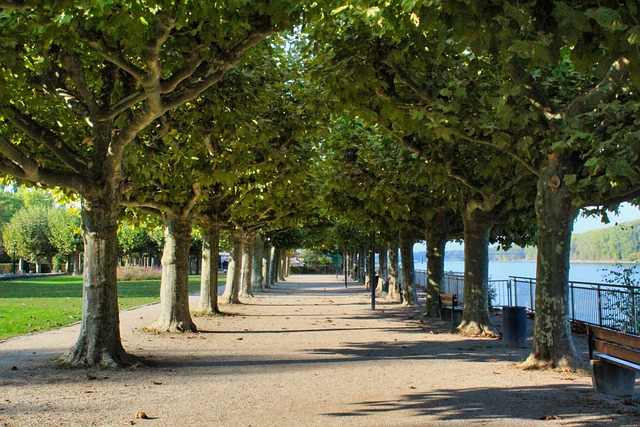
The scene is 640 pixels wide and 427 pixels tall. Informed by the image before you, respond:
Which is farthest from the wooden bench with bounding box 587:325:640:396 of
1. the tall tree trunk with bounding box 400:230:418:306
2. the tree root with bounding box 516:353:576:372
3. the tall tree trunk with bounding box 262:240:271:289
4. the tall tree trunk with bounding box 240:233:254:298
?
the tall tree trunk with bounding box 262:240:271:289

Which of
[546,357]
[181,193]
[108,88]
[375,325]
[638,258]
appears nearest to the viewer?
[546,357]

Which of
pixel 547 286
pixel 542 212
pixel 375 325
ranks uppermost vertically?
pixel 542 212

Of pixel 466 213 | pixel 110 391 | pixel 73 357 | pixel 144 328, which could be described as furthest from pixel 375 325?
pixel 110 391

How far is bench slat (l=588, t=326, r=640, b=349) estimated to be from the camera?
7.45 metres

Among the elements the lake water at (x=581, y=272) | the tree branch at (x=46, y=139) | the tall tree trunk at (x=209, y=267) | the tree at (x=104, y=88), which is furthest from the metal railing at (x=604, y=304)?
the tree branch at (x=46, y=139)

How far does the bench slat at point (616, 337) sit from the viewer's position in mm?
7453

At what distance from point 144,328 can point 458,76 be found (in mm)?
10002

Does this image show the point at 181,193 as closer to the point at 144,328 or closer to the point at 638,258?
the point at 144,328

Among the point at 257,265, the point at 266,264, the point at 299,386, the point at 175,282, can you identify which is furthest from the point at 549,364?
the point at 266,264

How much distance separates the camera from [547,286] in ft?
34.7

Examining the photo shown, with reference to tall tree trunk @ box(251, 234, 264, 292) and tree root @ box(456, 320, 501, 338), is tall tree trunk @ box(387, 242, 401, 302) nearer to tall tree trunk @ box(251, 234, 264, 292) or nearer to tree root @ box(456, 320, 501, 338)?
tall tree trunk @ box(251, 234, 264, 292)

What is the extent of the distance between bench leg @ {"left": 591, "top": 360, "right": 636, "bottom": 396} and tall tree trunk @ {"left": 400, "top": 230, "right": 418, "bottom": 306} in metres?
18.6

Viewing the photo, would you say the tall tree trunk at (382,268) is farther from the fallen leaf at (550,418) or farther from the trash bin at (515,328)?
the fallen leaf at (550,418)

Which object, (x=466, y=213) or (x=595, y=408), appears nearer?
(x=595, y=408)
